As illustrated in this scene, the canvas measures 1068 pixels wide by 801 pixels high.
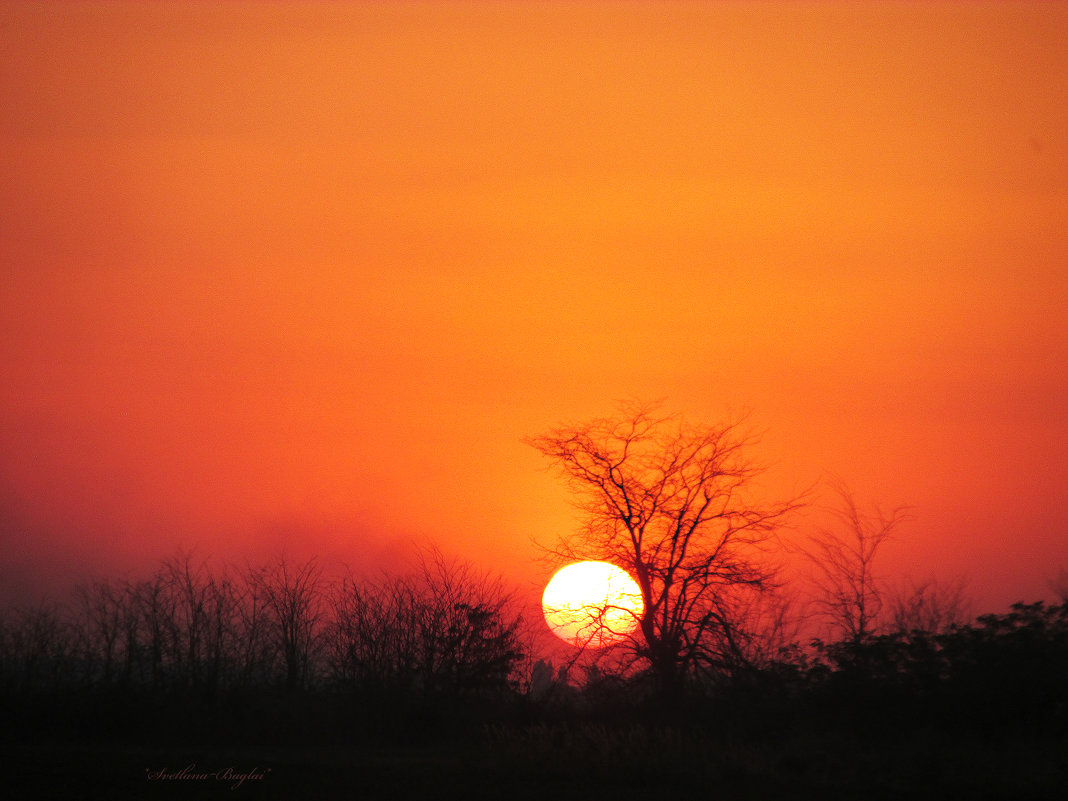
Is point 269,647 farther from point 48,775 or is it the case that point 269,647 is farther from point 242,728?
point 48,775

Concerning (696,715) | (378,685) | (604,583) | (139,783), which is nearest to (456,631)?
(378,685)

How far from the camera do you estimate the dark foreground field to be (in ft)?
50.3

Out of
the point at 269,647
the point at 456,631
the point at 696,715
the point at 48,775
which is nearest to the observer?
the point at 48,775

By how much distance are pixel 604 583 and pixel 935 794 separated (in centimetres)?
1052

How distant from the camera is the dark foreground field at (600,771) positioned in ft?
50.3

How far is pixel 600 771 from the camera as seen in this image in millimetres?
17219

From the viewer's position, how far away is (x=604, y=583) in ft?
79.5

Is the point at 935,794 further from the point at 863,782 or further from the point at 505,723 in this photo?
the point at 505,723

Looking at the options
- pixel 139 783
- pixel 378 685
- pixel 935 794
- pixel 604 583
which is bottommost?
pixel 935 794

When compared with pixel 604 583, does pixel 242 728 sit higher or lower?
lower

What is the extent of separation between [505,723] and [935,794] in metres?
11.2

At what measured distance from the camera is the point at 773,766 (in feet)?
54.7

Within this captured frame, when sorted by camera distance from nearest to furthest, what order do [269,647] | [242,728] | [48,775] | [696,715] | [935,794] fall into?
1. [935,794]
2. [48,775]
3. [696,715]
4. [242,728]
5. [269,647]

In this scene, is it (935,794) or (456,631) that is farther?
(456,631)
